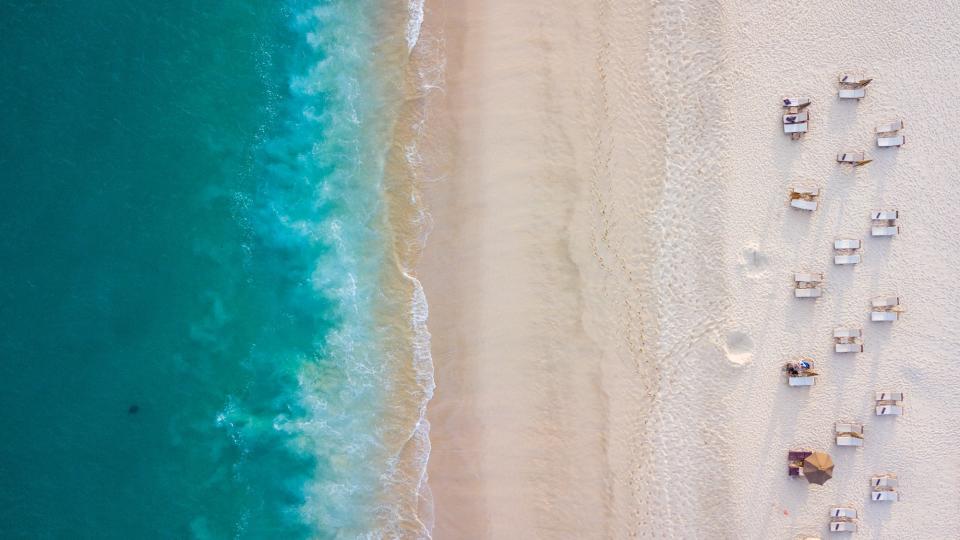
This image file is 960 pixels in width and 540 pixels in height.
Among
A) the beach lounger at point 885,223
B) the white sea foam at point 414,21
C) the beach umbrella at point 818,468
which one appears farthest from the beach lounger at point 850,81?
the white sea foam at point 414,21

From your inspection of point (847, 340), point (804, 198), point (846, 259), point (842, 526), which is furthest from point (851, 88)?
point (842, 526)

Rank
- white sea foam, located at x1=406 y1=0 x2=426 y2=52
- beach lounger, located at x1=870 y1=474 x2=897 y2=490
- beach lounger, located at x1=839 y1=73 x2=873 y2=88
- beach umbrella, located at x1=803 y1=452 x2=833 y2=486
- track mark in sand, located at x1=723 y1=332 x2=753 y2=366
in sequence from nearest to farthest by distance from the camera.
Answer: beach umbrella, located at x1=803 y1=452 x2=833 y2=486 → beach lounger, located at x1=839 y1=73 x2=873 y2=88 → beach lounger, located at x1=870 y1=474 x2=897 y2=490 → track mark in sand, located at x1=723 y1=332 x2=753 y2=366 → white sea foam, located at x1=406 y1=0 x2=426 y2=52

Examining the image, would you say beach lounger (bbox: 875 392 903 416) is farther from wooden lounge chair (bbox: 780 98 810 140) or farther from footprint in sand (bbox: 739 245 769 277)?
wooden lounge chair (bbox: 780 98 810 140)

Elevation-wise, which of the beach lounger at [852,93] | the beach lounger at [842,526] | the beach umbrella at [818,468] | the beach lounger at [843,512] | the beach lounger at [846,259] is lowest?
the beach lounger at [842,526]

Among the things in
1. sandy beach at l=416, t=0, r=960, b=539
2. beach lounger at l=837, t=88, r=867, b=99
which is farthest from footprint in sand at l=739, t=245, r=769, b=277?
beach lounger at l=837, t=88, r=867, b=99

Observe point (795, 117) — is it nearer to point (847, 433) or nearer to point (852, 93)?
point (852, 93)

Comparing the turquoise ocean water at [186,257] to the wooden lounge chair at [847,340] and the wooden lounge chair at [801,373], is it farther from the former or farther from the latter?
the wooden lounge chair at [847,340]
